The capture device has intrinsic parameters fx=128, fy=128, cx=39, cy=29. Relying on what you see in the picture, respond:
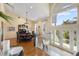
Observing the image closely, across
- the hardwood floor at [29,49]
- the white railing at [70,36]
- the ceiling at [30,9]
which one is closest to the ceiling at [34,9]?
the ceiling at [30,9]

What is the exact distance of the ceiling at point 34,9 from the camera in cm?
185

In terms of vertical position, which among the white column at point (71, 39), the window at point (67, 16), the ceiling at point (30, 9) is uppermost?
the ceiling at point (30, 9)

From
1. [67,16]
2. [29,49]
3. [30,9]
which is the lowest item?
[29,49]

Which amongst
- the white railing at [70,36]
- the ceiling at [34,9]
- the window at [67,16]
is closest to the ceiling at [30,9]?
the ceiling at [34,9]

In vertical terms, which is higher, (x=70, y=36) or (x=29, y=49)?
(x=70, y=36)

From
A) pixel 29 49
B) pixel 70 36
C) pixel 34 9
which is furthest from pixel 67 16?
pixel 29 49

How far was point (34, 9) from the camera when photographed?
1.87 m

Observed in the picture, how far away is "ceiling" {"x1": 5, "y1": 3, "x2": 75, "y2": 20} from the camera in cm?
185

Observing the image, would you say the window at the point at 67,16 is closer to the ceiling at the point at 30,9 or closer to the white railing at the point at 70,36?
the white railing at the point at 70,36

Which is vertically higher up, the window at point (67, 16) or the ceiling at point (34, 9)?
the ceiling at point (34, 9)

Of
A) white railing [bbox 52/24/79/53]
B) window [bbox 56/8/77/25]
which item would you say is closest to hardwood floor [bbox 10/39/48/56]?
white railing [bbox 52/24/79/53]

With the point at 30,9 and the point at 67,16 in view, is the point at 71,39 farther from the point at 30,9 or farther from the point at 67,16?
the point at 30,9

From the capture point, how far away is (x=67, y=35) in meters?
1.84

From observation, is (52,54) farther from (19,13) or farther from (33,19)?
(19,13)
